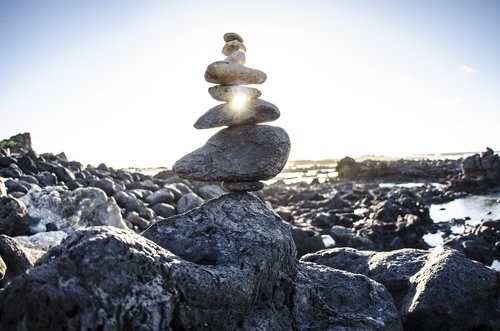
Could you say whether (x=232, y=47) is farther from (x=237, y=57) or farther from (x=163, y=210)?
(x=163, y=210)

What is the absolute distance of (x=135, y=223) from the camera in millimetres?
14516

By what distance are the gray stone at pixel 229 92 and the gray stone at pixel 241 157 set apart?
→ 1.97 feet

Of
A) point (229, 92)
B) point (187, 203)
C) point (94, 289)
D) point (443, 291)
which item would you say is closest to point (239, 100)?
point (229, 92)

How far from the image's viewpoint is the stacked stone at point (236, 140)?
6406mm

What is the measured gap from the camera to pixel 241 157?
6453 mm

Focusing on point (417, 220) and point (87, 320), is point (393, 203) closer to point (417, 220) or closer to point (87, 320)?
point (417, 220)

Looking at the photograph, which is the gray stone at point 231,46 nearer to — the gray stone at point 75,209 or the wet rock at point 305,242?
the gray stone at point 75,209

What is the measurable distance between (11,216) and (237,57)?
21.8 ft

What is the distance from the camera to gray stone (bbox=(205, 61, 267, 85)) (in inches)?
260

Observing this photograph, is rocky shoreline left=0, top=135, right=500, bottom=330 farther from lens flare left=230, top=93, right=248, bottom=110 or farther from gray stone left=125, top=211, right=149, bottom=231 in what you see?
gray stone left=125, top=211, right=149, bottom=231

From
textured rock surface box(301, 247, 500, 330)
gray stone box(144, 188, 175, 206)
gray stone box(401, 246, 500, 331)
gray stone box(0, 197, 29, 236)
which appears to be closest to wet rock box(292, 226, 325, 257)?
textured rock surface box(301, 247, 500, 330)

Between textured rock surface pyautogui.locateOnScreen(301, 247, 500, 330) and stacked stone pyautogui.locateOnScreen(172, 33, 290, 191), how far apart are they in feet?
9.96

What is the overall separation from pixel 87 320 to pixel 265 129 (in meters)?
4.29

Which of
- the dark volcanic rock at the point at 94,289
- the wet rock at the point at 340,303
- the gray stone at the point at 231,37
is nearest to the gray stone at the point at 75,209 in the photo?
the gray stone at the point at 231,37
